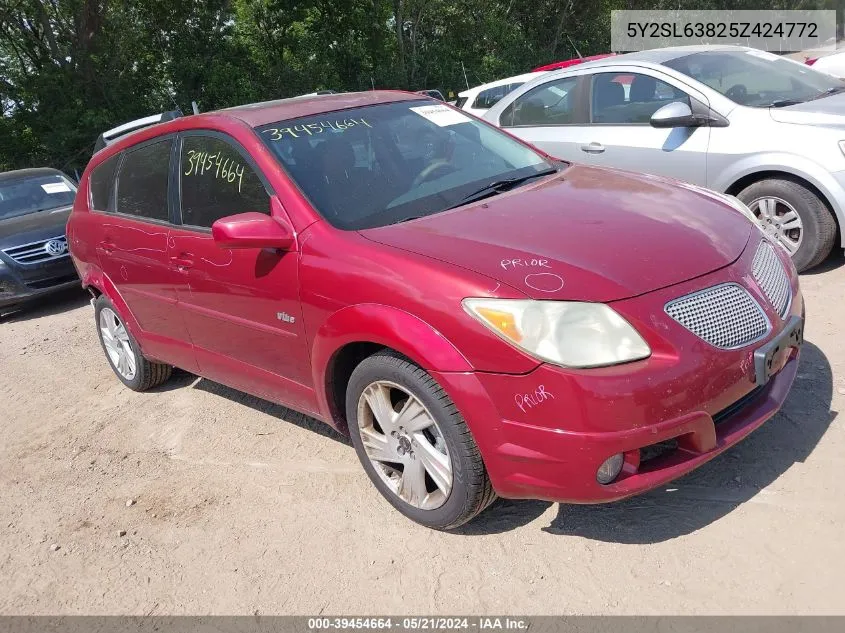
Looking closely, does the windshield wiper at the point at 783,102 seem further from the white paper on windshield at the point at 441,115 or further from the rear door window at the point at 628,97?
the white paper on windshield at the point at 441,115

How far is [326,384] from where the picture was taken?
11.2 feet

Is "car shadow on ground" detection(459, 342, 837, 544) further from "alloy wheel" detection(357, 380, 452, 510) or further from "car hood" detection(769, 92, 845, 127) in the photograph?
"car hood" detection(769, 92, 845, 127)

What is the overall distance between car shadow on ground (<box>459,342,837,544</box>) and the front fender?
84 cm

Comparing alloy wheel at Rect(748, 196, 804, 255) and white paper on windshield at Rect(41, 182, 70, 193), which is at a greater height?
alloy wheel at Rect(748, 196, 804, 255)

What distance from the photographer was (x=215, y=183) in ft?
12.9

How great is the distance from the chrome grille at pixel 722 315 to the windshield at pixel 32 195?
8.62 m

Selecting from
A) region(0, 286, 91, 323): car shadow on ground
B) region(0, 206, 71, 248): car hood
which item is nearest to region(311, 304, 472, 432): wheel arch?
region(0, 286, 91, 323): car shadow on ground

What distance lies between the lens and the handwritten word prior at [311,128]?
3789mm

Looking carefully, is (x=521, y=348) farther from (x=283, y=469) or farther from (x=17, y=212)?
(x=17, y=212)

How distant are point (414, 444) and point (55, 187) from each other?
27.5 feet

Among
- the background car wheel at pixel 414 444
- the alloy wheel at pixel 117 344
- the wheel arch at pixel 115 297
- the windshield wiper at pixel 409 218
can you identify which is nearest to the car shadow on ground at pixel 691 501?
the background car wheel at pixel 414 444

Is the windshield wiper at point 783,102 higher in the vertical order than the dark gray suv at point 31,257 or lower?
higher

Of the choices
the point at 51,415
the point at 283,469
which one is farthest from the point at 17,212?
the point at 283,469

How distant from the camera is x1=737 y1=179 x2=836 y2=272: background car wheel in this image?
5.20 metres
